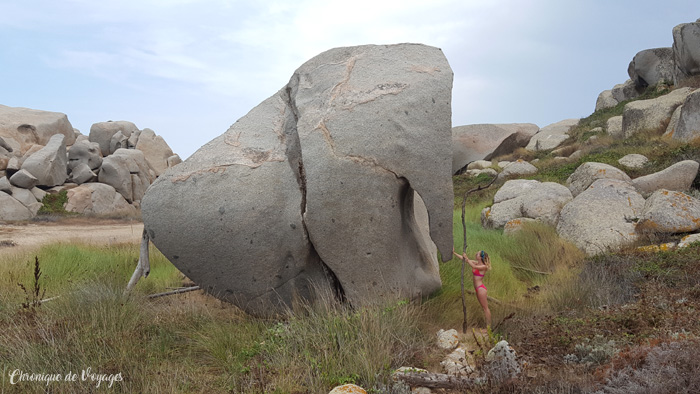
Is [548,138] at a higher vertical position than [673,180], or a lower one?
lower

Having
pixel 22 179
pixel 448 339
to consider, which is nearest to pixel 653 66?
pixel 448 339

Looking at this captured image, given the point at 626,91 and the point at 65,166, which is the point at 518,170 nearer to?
the point at 626,91

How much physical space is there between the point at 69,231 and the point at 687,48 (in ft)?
80.7

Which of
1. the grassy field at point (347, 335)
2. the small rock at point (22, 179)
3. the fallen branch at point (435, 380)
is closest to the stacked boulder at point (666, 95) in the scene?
the grassy field at point (347, 335)

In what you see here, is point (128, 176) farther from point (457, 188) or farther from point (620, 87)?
point (620, 87)

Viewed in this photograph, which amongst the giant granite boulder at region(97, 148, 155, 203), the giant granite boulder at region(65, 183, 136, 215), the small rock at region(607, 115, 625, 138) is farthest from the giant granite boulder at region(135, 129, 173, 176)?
the small rock at region(607, 115, 625, 138)

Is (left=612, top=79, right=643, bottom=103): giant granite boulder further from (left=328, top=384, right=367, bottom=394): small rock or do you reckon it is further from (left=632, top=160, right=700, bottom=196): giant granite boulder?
(left=328, top=384, right=367, bottom=394): small rock

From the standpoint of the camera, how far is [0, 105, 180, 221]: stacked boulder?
877 inches

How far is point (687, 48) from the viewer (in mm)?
23438

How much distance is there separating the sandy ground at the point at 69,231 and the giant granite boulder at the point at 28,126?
974 centimetres

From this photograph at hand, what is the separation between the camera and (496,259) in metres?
7.96

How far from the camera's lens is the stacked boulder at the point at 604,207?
877 centimetres

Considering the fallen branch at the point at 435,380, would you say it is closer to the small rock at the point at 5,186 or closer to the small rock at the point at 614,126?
the small rock at the point at 5,186

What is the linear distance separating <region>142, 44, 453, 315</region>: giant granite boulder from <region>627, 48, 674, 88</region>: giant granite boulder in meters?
28.0
